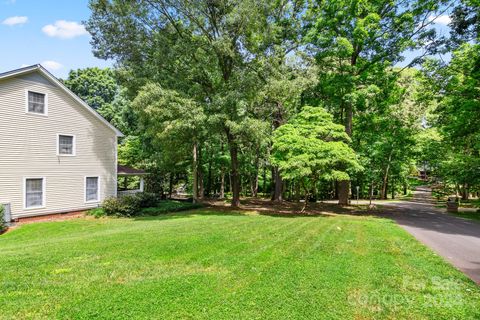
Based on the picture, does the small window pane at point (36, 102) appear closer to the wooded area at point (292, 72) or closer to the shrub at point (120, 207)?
the wooded area at point (292, 72)

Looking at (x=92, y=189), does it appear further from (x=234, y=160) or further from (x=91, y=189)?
(x=234, y=160)

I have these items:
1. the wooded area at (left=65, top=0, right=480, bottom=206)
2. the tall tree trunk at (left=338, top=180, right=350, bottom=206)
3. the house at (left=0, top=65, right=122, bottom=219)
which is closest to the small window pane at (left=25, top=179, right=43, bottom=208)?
the house at (left=0, top=65, right=122, bottom=219)

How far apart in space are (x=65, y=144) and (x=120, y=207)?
455 centimetres

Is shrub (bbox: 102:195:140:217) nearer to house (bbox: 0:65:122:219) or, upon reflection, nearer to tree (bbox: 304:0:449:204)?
house (bbox: 0:65:122:219)

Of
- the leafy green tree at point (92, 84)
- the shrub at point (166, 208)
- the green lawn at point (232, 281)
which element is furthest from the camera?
the leafy green tree at point (92, 84)

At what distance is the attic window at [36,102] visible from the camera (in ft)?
45.2

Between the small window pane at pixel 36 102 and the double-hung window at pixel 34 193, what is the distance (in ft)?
11.5

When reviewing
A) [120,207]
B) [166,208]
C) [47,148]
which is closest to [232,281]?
[120,207]

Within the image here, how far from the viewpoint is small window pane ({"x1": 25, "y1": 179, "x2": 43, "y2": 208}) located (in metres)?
13.7

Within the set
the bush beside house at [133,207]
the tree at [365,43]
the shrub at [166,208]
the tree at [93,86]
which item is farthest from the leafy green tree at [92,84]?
the tree at [365,43]

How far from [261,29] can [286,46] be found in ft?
15.3

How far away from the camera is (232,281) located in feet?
16.2

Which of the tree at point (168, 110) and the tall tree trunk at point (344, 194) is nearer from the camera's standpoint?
the tree at point (168, 110)

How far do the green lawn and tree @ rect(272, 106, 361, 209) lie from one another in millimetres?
6691
